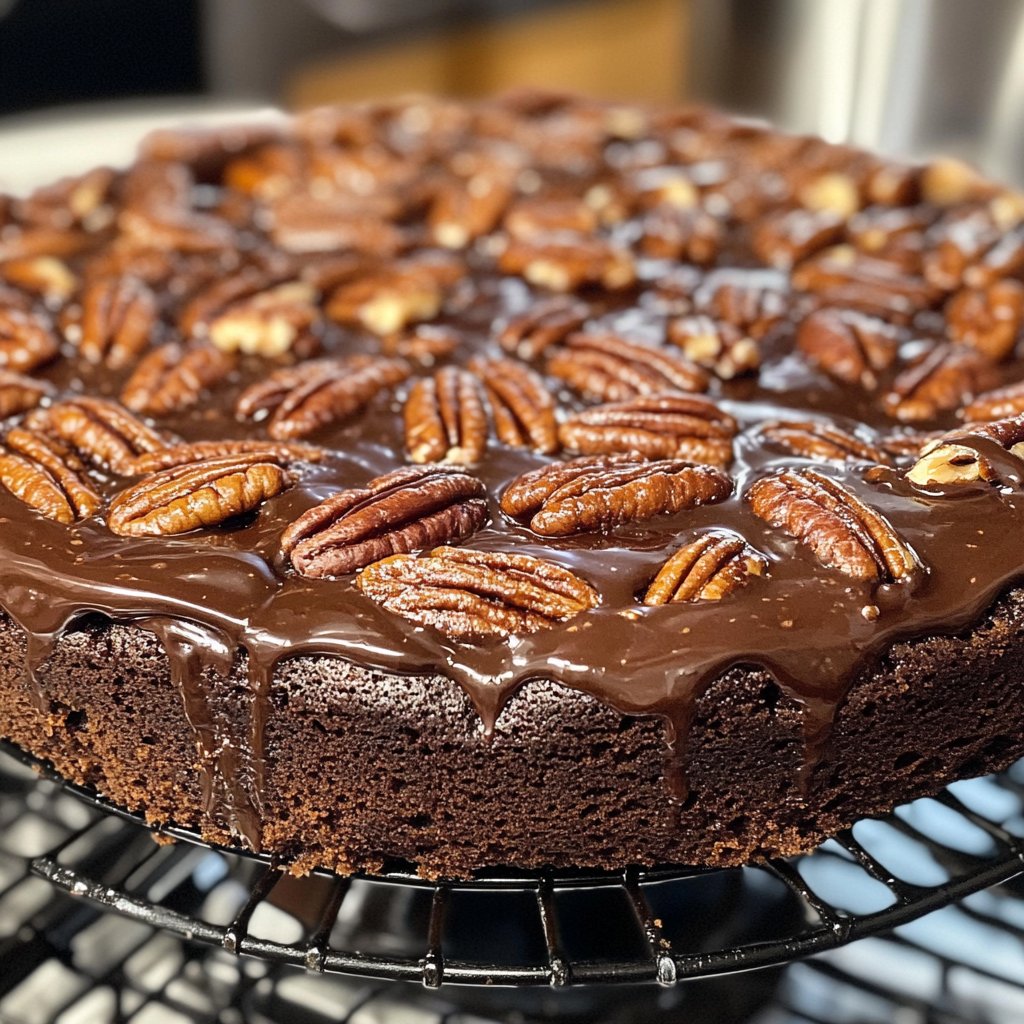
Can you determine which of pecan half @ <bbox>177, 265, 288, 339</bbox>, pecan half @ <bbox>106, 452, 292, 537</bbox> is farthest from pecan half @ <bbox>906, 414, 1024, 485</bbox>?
pecan half @ <bbox>177, 265, 288, 339</bbox>

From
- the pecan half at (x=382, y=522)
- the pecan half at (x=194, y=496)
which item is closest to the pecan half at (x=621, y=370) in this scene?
the pecan half at (x=382, y=522)

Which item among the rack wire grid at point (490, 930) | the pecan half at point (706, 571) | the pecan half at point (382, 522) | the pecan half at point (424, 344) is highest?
the pecan half at point (382, 522)

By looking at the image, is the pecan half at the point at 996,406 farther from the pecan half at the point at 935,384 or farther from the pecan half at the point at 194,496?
the pecan half at the point at 194,496

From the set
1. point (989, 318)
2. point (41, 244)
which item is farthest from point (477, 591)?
point (41, 244)

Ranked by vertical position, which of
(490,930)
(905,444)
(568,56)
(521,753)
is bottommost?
(490,930)

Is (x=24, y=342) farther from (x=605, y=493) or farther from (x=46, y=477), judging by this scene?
(x=605, y=493)

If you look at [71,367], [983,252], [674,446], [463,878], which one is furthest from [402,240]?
[463,878]
